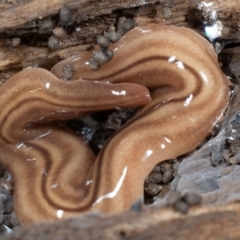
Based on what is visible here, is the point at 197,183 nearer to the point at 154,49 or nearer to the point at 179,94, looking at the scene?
the point at 179,94

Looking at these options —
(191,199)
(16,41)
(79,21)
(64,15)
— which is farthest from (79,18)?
→ (191,199)

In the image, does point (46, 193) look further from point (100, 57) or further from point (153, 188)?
point (100, 57)

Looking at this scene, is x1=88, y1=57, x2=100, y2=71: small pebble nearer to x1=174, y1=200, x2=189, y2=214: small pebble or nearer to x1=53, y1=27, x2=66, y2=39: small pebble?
x1=53, y1=27, x2=66, y2=39: small pebble

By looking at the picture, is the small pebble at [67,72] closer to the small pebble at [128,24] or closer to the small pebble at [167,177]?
the small pebble at [128,24]

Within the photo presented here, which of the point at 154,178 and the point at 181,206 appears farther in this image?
the point at 154,178

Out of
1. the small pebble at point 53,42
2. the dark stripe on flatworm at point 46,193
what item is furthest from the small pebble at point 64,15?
the dark stripe on flatworm at point 46,193

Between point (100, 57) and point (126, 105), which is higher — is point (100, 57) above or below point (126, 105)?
above

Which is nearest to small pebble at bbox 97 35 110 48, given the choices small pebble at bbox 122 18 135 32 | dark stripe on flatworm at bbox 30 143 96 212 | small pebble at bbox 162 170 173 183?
small pebble at bbox 122 18 135 32

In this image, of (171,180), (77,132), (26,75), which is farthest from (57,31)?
(171,180)
